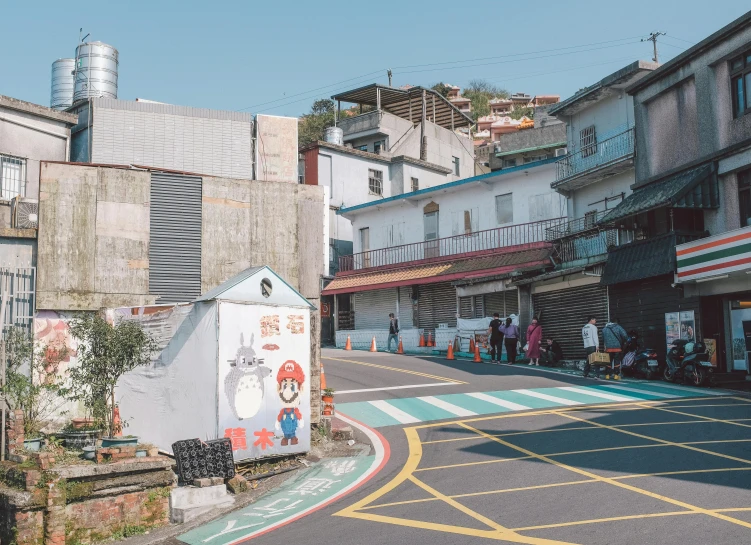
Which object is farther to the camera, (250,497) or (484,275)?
(484,275)

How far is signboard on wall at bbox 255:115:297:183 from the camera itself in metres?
20.6

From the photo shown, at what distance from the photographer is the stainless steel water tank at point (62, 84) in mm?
24359

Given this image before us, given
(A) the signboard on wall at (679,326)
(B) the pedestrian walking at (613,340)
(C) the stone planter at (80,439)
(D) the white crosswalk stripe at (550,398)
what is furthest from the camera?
(B) the pedestrian walking at (613,340)

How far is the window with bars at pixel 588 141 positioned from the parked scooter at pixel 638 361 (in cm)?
1073

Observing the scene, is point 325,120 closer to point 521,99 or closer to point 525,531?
point 521,99

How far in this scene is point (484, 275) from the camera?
33.8m

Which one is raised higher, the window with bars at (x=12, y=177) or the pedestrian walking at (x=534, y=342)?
the window with bars at (x=12, y=177)

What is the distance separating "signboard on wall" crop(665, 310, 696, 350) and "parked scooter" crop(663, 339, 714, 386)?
992 millimetres

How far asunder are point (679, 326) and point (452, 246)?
55.9 feet

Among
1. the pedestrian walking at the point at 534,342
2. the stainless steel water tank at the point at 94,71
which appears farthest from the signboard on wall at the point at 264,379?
the pedestrian walking at the point at 534,342

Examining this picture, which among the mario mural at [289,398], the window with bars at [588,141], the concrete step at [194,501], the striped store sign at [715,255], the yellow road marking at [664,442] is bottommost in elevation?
the concrete step at [194,501]

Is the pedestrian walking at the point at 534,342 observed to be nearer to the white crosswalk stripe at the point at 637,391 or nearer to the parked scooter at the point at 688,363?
the parked scooter at the point at 688,363

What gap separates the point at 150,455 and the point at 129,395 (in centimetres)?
300

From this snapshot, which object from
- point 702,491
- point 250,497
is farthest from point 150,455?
point 702,491
